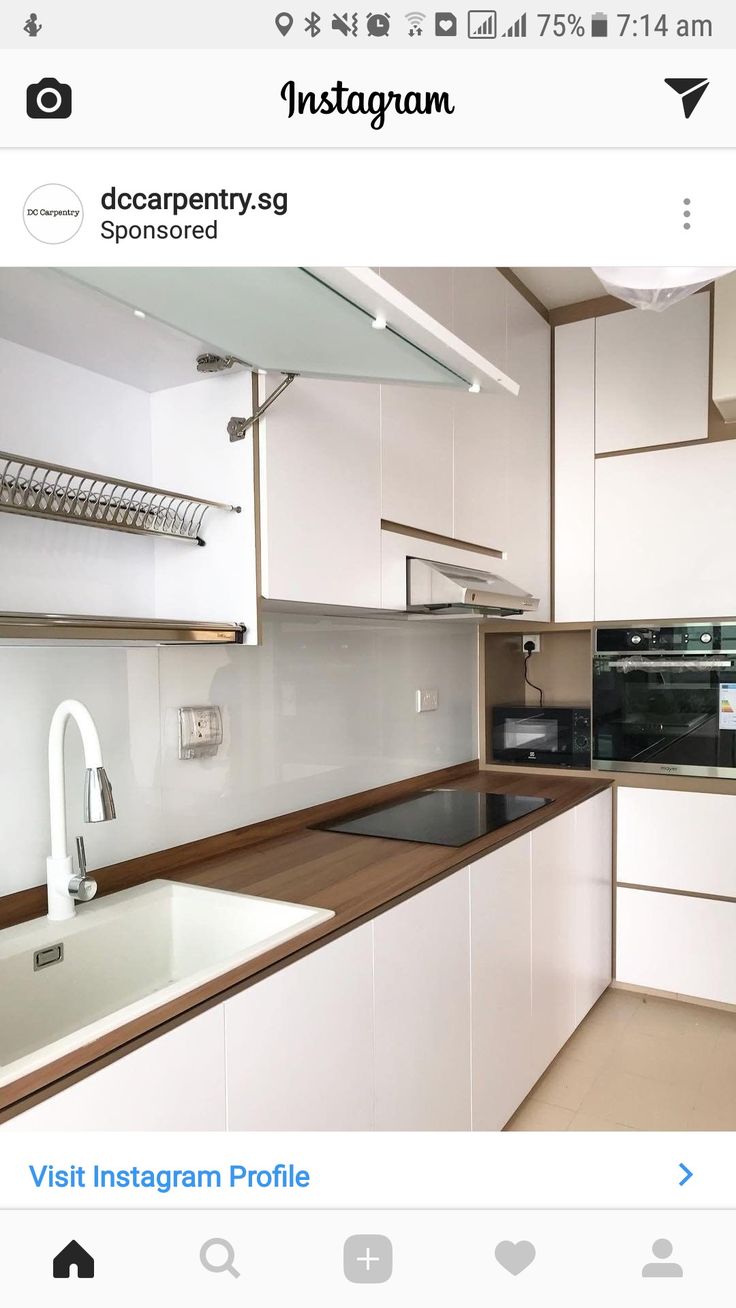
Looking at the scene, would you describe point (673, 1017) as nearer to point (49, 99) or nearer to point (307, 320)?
point (307, 320)

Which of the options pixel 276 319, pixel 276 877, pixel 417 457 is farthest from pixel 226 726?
pixel 276 319

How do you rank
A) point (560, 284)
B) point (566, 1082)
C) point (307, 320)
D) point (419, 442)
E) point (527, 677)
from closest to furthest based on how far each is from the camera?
point (307, 320) → point (419, 442) → point (566, 1082) → point (560, 284) → point (527, 677)

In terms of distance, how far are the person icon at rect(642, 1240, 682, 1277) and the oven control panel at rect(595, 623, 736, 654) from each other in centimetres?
228

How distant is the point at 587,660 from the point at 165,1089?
2486 millimetres

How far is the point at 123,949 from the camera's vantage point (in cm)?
133

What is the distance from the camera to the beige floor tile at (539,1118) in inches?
Result: 78.6

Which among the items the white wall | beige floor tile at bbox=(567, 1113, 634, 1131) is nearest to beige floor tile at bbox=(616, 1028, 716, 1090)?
beige floor tile at bbox=(567, 1113, 634, 1131)

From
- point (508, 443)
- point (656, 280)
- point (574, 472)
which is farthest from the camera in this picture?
point (574, 472)

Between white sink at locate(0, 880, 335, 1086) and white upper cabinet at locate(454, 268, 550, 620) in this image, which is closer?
white sink at locate(0, 880, 335, 1086)

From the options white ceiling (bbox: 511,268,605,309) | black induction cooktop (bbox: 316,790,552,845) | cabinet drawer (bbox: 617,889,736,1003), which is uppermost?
white ceiling (bbox: 511,268,605,309)

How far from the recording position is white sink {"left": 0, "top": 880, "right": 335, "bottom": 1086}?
1160 millimetres

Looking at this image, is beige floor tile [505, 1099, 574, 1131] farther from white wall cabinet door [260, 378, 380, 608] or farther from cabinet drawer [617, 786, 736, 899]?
white wall cabinet door [260, 378, 380, 608]

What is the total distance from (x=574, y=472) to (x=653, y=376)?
404 millimetres

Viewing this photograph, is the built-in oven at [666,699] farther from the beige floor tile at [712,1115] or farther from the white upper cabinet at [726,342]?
the beige floor tile at [712,1115]
